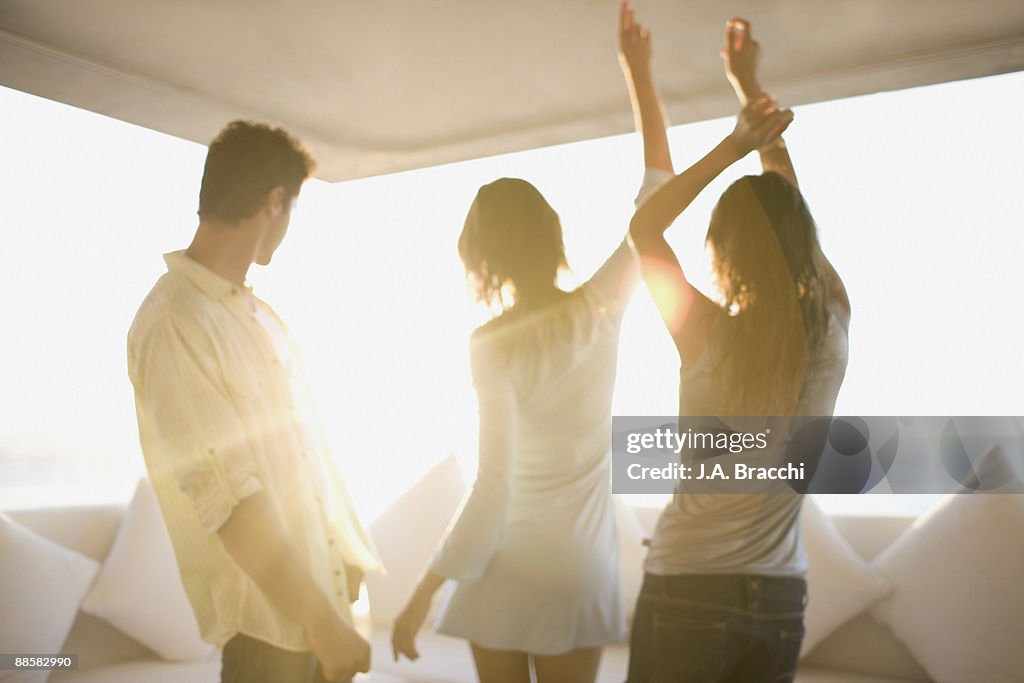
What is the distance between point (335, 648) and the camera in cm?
120

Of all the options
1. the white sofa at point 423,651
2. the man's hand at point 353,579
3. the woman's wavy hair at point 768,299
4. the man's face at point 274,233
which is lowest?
the white sofa at point 423,651

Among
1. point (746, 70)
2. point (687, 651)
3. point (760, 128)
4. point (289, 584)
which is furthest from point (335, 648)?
point (746, 70)

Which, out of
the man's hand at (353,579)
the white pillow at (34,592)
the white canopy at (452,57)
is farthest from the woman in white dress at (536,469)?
the white pillow at (34,592)

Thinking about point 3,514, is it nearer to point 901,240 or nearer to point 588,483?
point 588,483

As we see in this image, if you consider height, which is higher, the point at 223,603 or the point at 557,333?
the point at 557,333

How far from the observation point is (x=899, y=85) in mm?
3195

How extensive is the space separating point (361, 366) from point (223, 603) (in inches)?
125

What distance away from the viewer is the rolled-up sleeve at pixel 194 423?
1232mm

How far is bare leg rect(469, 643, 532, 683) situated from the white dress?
0.04 m

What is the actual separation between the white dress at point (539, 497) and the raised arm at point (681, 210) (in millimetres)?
222

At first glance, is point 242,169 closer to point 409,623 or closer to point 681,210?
point 681,210

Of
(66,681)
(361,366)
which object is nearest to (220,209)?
(66,681)

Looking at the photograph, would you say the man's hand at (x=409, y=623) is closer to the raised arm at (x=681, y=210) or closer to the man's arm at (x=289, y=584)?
the man's arm at (x=289, y=584)

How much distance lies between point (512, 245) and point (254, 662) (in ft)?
2.68
